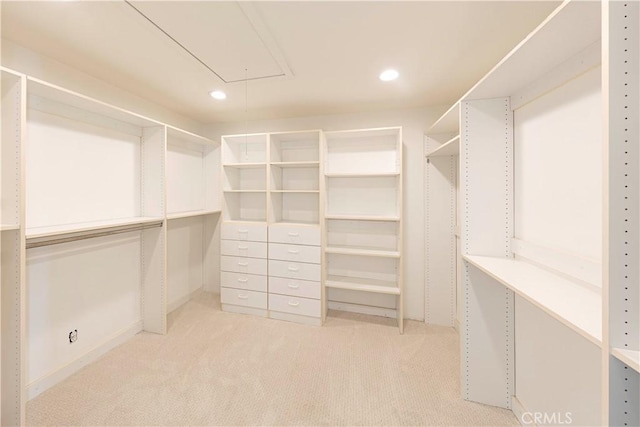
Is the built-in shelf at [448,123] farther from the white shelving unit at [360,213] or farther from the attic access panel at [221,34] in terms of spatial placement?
the attic access panel at [221,34]

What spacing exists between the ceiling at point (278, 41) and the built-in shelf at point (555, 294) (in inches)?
53.0

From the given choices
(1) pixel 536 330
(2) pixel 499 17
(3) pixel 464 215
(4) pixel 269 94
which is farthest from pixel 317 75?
(1) pixel 536 330

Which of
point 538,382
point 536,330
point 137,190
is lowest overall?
point 538,382

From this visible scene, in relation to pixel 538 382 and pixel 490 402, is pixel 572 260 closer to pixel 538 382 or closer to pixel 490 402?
pixel 538 382

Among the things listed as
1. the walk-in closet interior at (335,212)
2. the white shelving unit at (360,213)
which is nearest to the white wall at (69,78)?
the walk-in closet interior at (335,212)

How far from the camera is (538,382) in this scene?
1.41 meters

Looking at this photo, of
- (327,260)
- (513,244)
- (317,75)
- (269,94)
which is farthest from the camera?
(327,260)

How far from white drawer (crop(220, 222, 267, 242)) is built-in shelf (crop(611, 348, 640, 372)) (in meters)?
2.62

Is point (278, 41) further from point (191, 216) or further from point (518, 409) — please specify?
point (518, 409)

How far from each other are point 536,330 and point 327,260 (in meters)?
2.01

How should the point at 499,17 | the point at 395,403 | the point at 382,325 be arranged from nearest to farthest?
the point at 499,17
the point at 395,403
the point at 382,325

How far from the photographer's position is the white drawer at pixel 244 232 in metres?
2.89

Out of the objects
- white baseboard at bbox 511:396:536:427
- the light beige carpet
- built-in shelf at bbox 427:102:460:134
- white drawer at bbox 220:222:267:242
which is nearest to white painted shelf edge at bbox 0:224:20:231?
the light beige carpet

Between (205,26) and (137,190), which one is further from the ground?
(205,26)
